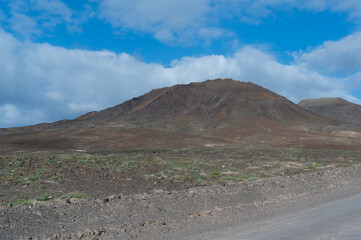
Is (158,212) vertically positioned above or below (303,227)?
above

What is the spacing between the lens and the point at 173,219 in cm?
894

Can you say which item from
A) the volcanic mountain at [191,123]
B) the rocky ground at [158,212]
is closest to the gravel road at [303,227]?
the rocky ground at [158,212]

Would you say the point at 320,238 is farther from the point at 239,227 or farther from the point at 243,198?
the point at 243,198

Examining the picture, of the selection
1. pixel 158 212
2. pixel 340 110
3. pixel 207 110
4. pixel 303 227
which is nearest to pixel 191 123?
pixel 207 110

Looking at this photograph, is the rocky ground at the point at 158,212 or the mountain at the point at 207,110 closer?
the rocky ground at the point at 158,212

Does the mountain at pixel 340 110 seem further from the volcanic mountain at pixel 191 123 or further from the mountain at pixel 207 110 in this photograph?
Result: the volcanic mountain at pixel 191 123

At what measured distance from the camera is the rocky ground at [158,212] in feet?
25.7

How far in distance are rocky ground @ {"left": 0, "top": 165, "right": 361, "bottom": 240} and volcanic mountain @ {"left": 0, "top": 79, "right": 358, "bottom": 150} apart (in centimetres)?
5306

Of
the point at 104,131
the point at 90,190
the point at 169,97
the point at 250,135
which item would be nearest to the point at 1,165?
the point at 90,190

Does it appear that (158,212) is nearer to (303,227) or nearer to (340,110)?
(303,227)

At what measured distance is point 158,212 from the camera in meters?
9.80

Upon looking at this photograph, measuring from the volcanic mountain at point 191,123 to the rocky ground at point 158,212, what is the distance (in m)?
53.1

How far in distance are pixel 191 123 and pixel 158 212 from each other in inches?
3991

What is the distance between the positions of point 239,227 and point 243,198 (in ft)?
13.1
